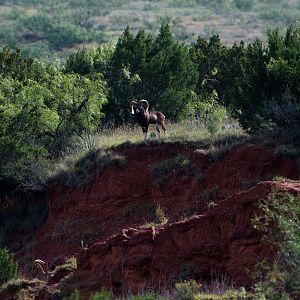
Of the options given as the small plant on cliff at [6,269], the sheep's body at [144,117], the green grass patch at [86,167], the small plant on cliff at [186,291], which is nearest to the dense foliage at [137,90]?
the green grass patch at [86,167]

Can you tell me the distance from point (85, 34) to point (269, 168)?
8166cm

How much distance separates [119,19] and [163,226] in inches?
4208

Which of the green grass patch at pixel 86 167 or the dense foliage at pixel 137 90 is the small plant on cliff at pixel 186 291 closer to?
the dense foliage at pixel 137 90

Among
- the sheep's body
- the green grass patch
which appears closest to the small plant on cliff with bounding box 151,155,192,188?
the green grass patch

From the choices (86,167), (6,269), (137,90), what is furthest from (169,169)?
(137,90)

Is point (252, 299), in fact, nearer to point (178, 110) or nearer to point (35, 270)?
point (35, 270)

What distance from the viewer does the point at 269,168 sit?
2136 cm

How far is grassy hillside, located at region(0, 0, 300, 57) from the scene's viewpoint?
99.3 m

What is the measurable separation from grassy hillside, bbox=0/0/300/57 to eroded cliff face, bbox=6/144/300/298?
59266mm

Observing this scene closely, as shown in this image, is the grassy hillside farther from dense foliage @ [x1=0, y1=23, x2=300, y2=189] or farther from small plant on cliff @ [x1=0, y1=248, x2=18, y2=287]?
small plant on cliff @ [x1=0, y1=248, x2=18, y2=287]

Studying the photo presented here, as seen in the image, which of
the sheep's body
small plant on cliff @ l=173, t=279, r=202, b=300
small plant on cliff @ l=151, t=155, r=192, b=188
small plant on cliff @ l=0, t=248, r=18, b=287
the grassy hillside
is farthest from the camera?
the grassy hillside

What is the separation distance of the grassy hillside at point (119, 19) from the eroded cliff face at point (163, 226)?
Answer: 2333 inches

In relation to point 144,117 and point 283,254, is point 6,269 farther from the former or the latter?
point 283,254

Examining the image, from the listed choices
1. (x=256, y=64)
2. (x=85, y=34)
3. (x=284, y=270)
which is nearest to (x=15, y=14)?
(x=85, y=34)
